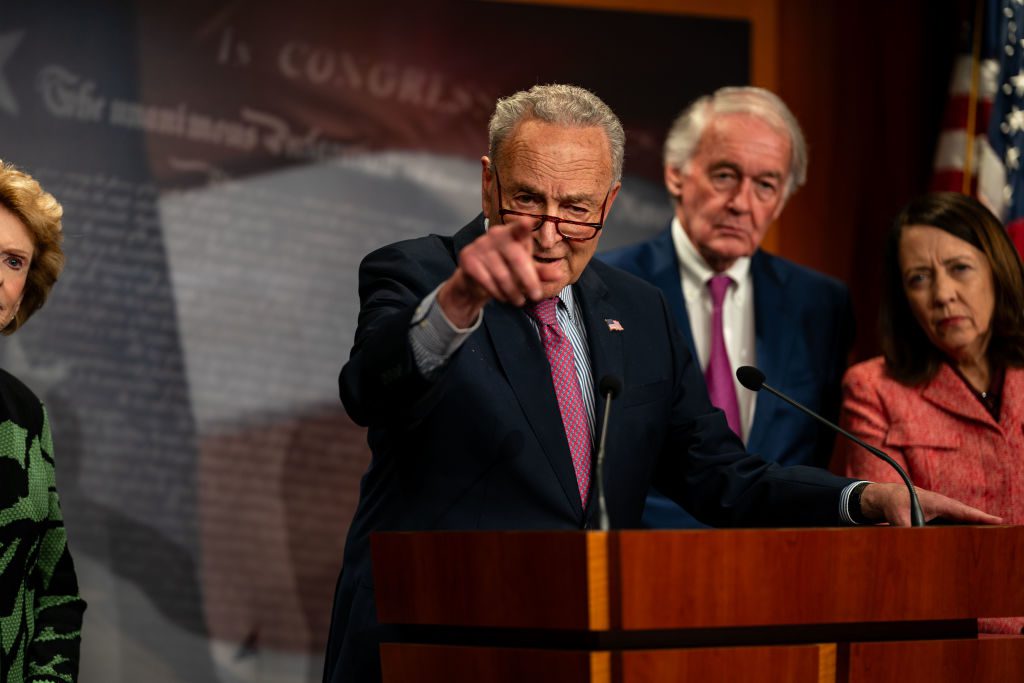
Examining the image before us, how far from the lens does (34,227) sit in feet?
7.47

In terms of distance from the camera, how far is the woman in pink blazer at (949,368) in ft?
8.91

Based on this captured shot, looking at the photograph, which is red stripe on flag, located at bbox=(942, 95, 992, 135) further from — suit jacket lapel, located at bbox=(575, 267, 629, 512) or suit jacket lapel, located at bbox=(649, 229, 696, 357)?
suit jacket lapel, located at bbox=(575, 267, 629, 512)

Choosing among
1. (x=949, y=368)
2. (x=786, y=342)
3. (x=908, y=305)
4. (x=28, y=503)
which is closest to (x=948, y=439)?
(x=949, y=368)

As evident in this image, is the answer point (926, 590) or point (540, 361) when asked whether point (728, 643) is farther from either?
point (540, 361)

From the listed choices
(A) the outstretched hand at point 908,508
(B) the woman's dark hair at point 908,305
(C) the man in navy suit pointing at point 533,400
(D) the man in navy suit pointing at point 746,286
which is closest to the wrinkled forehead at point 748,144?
(D) the man in navy suit pointing at point 746,286

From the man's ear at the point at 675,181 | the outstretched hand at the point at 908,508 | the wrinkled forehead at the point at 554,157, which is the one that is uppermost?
the man's ear at the point at 675,181

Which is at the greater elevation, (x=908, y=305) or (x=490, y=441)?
(x=908, y=305)

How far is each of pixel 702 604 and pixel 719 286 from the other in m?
1.92

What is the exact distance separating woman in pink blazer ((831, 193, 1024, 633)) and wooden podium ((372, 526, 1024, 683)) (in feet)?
3.34

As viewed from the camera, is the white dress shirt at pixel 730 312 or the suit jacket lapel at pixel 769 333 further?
the white dress shirt at pixel 730 312

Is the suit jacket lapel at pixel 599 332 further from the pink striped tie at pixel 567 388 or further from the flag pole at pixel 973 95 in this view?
the flag pole at pixel 973 95

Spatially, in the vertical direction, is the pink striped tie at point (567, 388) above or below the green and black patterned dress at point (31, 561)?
above

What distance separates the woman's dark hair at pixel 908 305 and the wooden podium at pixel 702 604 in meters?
1.22

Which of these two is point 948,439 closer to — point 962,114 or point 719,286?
point 719,286
